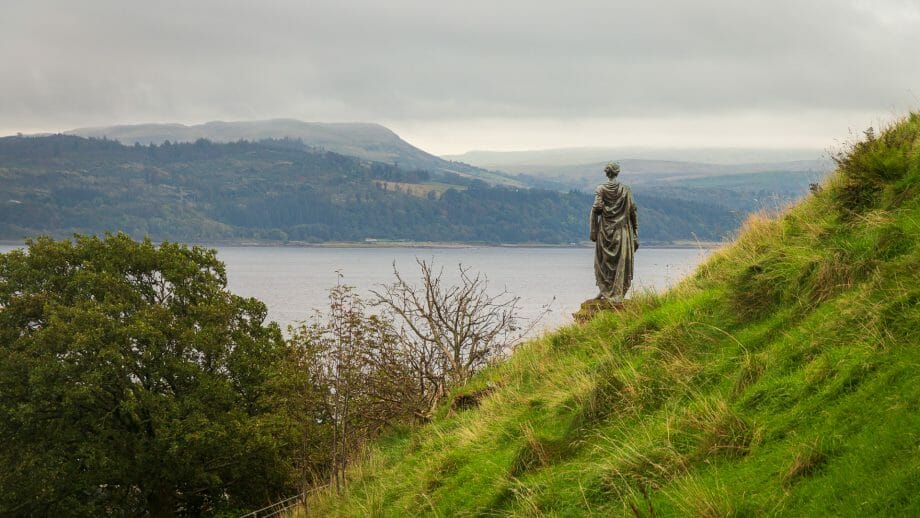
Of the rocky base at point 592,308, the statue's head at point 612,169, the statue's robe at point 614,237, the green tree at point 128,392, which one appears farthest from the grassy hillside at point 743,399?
the green tree at point 128,392

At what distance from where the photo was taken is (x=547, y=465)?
9547 mm

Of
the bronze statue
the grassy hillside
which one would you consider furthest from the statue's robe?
the grassy hillside

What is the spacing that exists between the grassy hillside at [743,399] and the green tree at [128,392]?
1618 cm

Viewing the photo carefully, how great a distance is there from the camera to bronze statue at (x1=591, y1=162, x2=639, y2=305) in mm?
17938

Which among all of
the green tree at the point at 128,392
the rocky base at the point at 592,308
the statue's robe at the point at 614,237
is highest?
the statue's robe at the point at 614,237

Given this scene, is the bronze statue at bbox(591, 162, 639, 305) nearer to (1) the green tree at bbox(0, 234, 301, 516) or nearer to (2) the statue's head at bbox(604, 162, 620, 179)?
(2) the statue's head at bbox(604, 162, 620, 179)

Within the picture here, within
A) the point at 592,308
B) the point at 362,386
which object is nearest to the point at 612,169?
the point at 592,308

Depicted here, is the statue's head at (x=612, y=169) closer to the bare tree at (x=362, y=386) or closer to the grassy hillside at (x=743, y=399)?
the grassy hillside at (x=743, y=399)

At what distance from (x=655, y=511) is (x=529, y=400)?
532 centimetres

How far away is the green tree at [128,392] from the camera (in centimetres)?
2844

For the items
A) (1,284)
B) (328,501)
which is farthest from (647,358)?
(1,284)

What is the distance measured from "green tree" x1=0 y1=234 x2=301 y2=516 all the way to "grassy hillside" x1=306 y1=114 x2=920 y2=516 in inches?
637

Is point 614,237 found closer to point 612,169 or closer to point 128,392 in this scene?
point 612,169

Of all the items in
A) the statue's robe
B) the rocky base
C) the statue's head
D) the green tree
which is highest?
the statue's head
